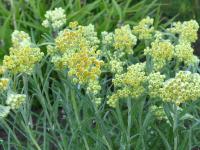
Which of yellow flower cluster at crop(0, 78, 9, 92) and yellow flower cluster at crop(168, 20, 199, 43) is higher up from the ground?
yellow flower cluster at crop(168, 20, 199, 43)

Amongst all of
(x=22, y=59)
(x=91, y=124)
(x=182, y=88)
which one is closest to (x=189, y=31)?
(x=182, y=88)

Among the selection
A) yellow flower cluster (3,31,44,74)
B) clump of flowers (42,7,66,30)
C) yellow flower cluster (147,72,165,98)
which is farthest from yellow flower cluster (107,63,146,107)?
clump of flowers (42,7,66,30)

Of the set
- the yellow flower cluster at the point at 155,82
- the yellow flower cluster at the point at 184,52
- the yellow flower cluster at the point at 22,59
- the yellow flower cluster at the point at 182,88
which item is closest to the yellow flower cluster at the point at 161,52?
the yellow flower cluster at the point at 184,52

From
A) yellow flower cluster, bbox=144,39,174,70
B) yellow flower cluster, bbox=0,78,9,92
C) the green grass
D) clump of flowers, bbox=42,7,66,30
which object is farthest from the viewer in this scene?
clump of flowers, bbox=42,7,66,30

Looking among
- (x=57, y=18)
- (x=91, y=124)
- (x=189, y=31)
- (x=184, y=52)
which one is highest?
(x=57, y=18)

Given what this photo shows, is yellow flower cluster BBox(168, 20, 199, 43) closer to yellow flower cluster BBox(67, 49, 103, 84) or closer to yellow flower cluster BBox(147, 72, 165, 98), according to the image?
yellow flower cluster BBox(147, 72, 165, 98)

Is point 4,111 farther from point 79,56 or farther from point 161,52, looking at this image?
point 161,52
